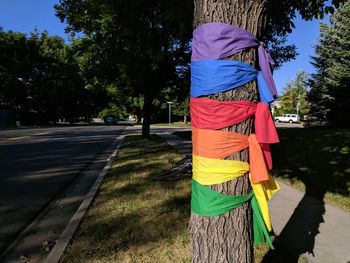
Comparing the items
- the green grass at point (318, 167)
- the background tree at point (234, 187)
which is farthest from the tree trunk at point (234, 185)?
the green grass at point (318, 167)

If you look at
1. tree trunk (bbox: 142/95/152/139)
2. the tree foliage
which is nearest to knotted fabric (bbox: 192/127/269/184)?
tree trunk (bbox: 142/95/152/139)

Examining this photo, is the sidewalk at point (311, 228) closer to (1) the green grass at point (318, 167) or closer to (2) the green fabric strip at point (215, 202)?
(1) the green grass at point (318, 167)

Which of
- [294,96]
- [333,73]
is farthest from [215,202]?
[294,96]

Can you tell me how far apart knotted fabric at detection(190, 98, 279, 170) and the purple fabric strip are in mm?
185

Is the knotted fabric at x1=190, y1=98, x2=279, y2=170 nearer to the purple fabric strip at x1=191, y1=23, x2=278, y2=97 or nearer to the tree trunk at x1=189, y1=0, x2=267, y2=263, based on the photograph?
the tree trunk at x1=189, y1=0, x2=267, y2=263

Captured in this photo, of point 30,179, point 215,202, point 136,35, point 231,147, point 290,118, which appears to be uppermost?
point 136,35

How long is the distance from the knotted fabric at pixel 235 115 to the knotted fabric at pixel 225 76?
0.08 m

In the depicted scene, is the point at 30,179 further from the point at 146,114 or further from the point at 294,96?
the point at 294,96

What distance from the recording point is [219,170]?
171 centimetres

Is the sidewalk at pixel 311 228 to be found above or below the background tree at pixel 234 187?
below

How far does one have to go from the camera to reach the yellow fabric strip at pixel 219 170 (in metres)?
1.71

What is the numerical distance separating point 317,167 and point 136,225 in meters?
5.65

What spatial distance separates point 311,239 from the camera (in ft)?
10.1

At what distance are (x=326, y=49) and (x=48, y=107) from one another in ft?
126
